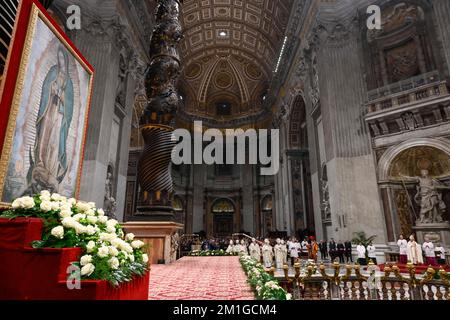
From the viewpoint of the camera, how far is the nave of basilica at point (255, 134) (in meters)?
4.46

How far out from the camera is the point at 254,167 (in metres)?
27.9

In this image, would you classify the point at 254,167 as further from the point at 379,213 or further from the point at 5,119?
the point at 5,119

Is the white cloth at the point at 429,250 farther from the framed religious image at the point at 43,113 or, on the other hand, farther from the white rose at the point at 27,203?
the white rose at the point at 27,203

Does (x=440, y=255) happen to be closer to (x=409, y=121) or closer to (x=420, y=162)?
(x=420, y=162)

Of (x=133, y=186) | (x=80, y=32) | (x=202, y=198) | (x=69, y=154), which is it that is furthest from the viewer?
(x=202, y=198)

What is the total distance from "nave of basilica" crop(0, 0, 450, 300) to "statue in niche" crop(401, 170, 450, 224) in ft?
0.16

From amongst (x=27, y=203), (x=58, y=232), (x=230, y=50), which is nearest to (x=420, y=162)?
(x=58, y=232)

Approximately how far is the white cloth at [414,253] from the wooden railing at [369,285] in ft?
9.78

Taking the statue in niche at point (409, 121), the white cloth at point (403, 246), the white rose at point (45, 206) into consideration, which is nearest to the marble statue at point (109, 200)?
the white rose at point (45, 206)
